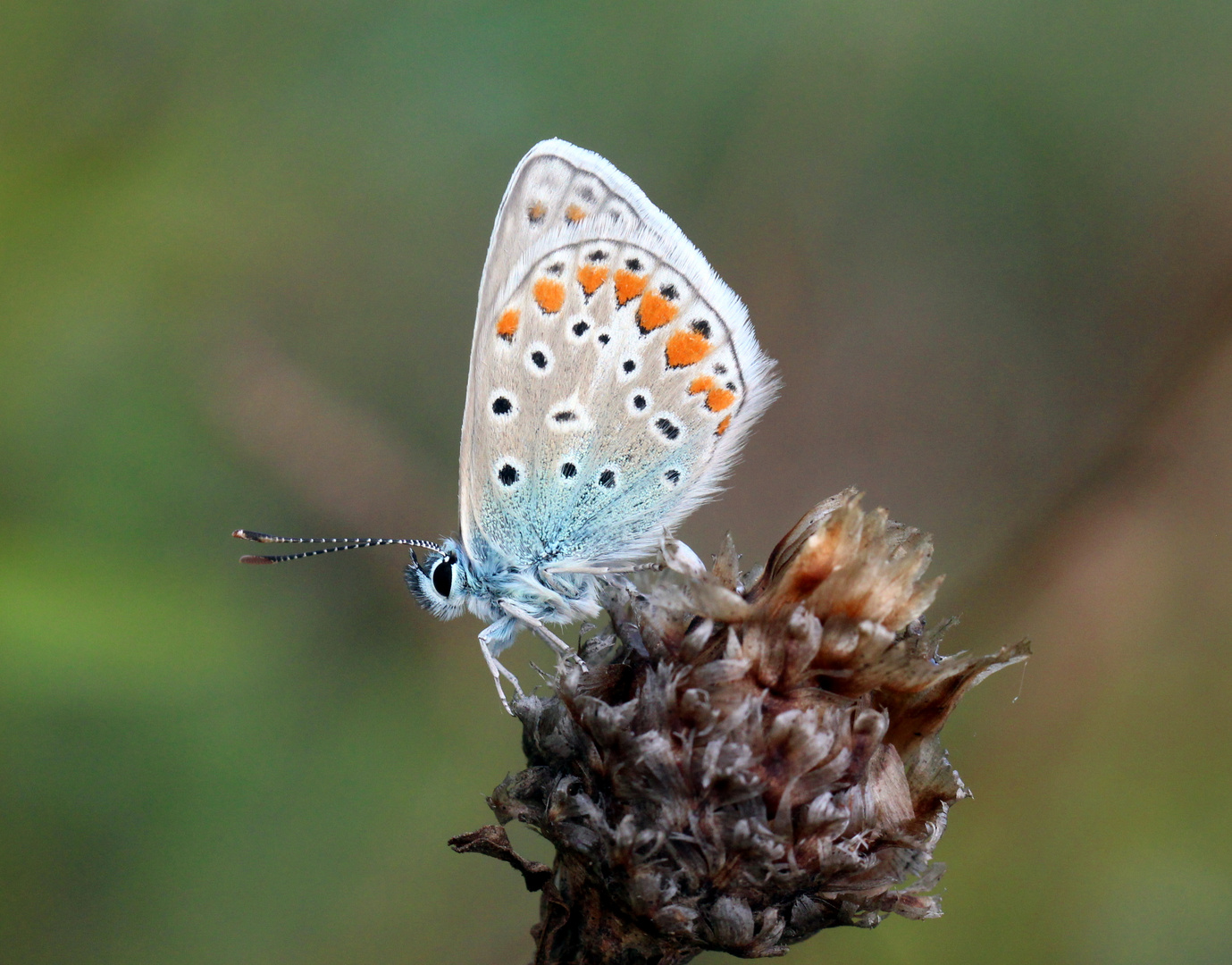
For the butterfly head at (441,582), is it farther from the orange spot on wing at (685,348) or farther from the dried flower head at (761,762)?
the dried flower head at (761,762)

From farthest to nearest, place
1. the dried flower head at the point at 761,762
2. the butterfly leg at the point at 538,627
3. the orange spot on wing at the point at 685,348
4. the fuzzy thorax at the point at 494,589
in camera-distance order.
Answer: the orange spot on wing at the point at 685,348
the fuzzy thorax at the point at 494,589
the butterfly leg at the point at 538,627
the dried flower head at the point at 761,762

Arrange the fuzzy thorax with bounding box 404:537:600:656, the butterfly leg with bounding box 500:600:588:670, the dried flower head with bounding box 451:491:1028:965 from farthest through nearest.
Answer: the fuzzy thorax with bounding box 404:537:600:656, the butterfly leg with bounding box 500:600:588:670, the dried flower head with bounding box 451:491:1028:965

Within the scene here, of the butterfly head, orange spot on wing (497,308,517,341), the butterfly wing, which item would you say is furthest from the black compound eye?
orange spot on wing (497,308,517,341)

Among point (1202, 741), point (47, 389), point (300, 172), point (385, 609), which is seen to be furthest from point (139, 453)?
point (1202, 741)

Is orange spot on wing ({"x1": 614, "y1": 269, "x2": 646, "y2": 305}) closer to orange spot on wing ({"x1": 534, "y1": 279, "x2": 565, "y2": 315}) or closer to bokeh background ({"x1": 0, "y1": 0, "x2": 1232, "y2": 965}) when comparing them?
orange spot on wing ({"x1": 534, "y1": 279, "x2": 565, "y2": 315})

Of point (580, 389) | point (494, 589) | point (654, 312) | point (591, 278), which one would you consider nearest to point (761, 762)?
point (494, 589)

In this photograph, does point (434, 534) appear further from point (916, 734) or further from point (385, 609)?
point (916, 734)

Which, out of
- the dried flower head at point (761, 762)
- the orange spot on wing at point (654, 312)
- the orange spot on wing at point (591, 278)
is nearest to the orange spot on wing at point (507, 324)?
the orange spot on wing at point (591, 278)
